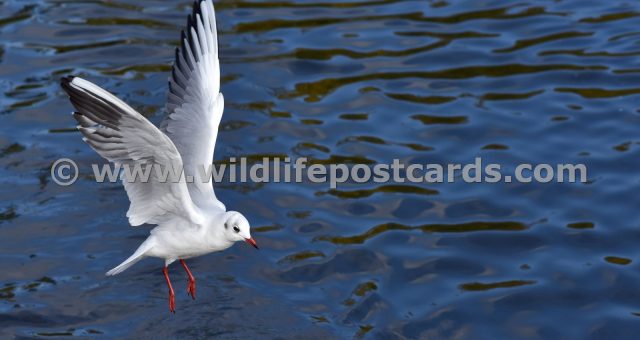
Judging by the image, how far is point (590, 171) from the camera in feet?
34.6

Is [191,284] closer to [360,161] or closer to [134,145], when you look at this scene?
[134,145]

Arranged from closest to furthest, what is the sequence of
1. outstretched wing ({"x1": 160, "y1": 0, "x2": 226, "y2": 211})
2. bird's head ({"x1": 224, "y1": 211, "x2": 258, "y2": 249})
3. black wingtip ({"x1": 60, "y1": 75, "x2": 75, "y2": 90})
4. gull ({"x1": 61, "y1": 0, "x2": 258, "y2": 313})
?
black wingtip ({"x1": 60, "y1": 75, "x2": 75, "y2": 90})
gull ({"x1": 61, "y1": 0, "x2": 258, "y2": 313})
bird's head ({"x1": 224, "y1": 211, "x2": 258, "y2": 249})
outstretched wing ({"x1": 160, "y1": 0, "x2": 226, "y2": 211})

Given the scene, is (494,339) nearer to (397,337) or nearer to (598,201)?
(397,337)

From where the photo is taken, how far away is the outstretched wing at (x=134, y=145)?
7.27 meters

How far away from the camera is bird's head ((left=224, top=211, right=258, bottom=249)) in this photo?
789cm

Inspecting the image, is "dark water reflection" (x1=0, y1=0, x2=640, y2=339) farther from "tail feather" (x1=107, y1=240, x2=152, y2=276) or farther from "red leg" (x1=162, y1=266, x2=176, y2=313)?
"tail feather" (x1=107, y1=240, x2=152, y2=276)

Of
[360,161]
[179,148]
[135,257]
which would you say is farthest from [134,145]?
[360,161]

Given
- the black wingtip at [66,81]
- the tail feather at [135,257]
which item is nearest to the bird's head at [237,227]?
the tail feather at [135,257]

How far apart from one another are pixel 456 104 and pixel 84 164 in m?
3.93

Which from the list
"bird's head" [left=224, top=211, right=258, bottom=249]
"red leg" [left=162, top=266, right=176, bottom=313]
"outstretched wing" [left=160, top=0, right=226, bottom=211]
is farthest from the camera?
"outstretched wing" [left=160, top=0, right=226, bottom=211]

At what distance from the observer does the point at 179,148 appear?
8.86 m

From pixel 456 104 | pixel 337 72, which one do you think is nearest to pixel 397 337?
pixel 456 104

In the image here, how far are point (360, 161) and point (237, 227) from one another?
315 centimetres

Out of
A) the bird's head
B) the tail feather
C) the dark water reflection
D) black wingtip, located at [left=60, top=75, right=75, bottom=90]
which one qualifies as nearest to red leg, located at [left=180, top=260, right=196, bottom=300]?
the dark water reflection
